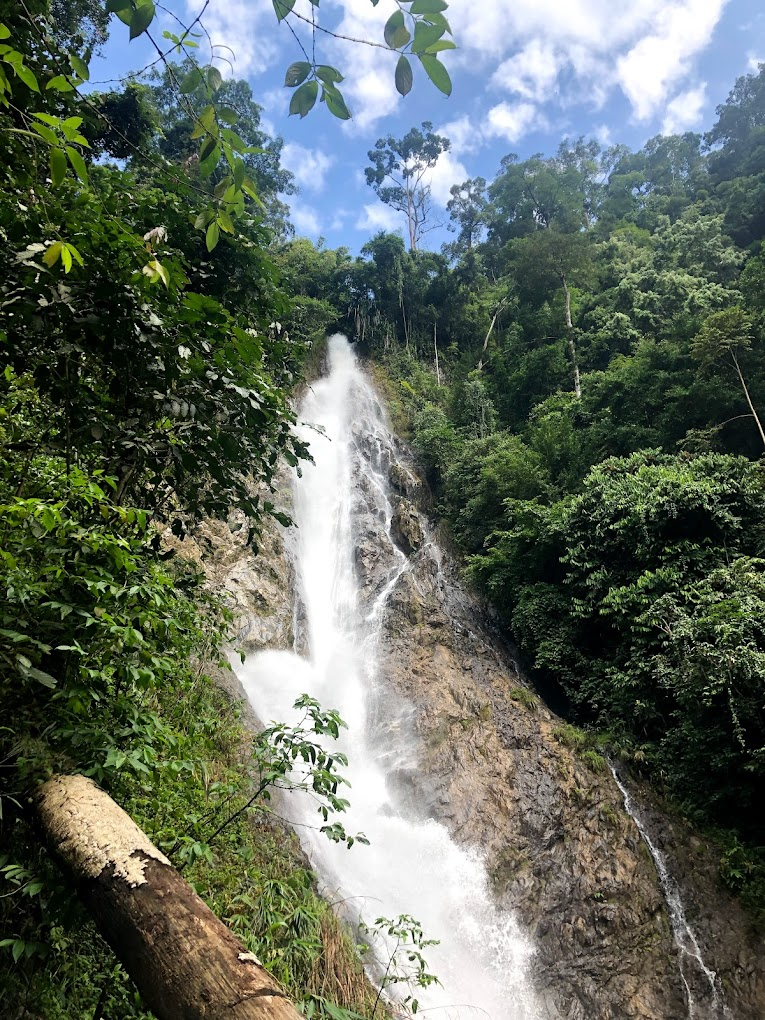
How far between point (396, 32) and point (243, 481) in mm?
3924

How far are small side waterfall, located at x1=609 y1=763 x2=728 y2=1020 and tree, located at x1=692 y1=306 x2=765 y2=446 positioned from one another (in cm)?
757

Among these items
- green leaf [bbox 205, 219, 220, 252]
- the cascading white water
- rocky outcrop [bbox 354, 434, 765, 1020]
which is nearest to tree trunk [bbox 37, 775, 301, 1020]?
green leaf [bbox 205, 219, 220, 252]

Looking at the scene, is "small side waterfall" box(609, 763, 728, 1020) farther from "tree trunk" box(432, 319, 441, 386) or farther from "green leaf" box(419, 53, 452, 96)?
"tree trunk" box(432, 319, 441, 386)

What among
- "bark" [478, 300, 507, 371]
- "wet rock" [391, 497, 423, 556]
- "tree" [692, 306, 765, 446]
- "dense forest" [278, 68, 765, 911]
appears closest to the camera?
"dense forest" [278, 68, 765, 911]

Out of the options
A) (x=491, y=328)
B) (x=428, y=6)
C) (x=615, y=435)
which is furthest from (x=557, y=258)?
(x=428, y=6)

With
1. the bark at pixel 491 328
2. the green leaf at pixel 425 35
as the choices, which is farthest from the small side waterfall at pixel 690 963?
the bark at pixel 491 328

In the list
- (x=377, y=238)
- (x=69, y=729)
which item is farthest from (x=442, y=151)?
(x=69, y=729)

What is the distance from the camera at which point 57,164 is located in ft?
3.67

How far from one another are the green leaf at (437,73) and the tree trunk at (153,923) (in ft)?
6.38

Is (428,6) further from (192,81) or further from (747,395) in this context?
(747,395)

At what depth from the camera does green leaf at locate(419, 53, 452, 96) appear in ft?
3.69

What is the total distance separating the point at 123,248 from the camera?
2289 mm

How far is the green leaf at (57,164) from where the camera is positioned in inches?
43.3

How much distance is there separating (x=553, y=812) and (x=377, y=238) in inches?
889
